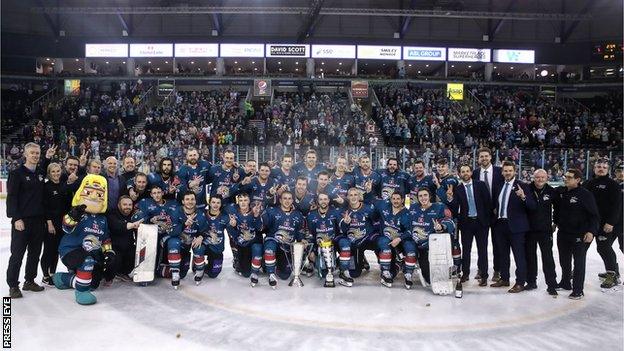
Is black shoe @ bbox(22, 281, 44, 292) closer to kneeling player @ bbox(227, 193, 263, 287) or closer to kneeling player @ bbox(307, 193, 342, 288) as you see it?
kneeling player @ bbox(227, 193, 263, 287)

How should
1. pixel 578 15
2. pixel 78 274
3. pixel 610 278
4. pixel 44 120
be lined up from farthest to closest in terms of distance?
1. pixel 578 15
2. pixel 44 120
3. pixel 610 278
4. pixel 78 274

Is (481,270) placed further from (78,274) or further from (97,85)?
(97,85)

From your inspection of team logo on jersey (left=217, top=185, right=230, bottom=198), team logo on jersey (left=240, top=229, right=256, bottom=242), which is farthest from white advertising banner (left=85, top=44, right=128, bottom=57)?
team logo on jersey (left=240, top=229, right=256, bottom=242)

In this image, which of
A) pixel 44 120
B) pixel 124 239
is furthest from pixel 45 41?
pixel 124 239

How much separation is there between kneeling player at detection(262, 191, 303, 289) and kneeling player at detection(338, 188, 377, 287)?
0.63 metres

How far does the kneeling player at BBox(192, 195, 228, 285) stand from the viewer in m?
6.43

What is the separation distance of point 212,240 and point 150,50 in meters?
27.3

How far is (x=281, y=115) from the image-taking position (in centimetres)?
2381

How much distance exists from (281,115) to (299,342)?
19.9m

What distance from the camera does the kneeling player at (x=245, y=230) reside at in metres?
6.68

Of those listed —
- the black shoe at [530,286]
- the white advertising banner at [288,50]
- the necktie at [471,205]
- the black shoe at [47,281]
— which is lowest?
the black shoe at [530,286]

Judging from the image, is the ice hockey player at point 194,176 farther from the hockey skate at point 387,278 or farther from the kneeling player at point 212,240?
the hockey skate at point 387,278

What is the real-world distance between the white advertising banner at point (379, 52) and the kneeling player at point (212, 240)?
25961mm

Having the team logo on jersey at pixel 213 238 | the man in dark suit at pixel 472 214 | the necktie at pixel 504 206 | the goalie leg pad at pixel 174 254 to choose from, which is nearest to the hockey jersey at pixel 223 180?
the team logo on jersey at pixel 213 238
